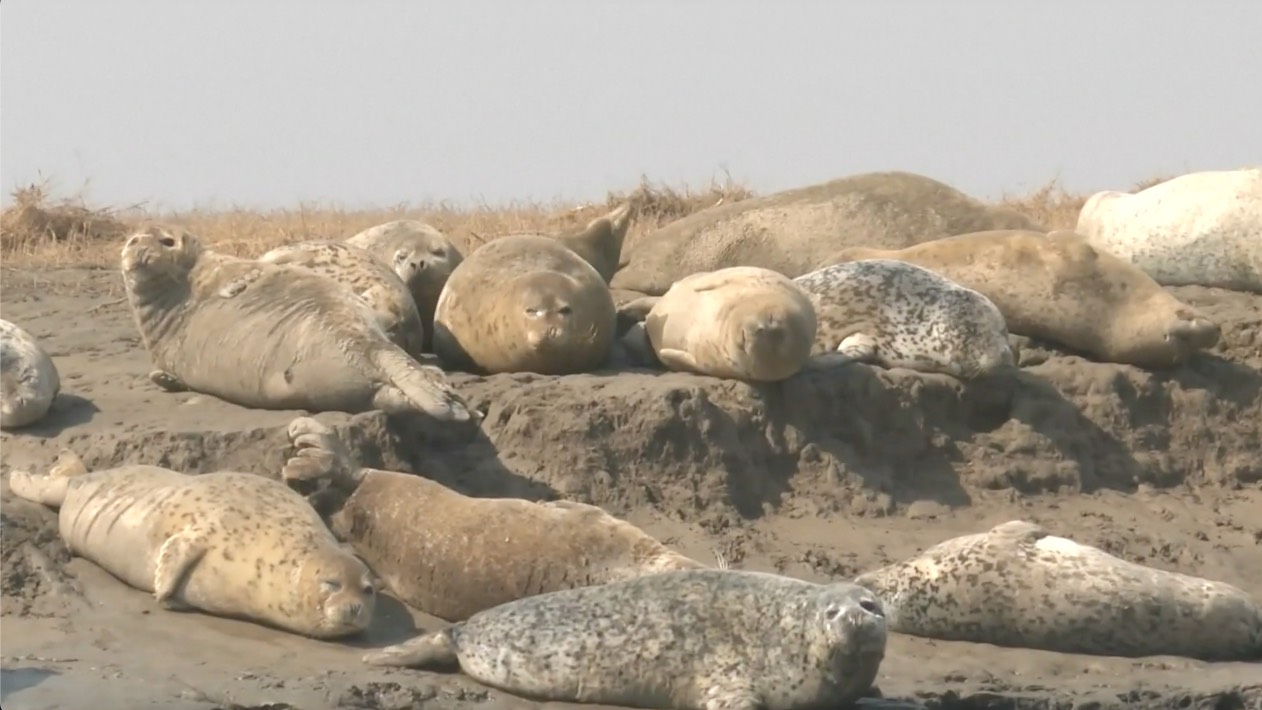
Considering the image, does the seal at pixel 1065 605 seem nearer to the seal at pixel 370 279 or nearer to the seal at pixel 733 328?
the seal at pixel 733 328

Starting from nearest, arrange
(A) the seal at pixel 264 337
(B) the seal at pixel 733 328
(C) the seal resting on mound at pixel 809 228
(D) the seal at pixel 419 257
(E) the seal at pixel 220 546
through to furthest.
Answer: (E) the seal at pixel 220 546 < (A) the seal at pixel 264 337 < (B) the seal at pixel 733 328 < (D) the seal at pixel 419 257 < (C) the seal resting on mound at pixel 809 228

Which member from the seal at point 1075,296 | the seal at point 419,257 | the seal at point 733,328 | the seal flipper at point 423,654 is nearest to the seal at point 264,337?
the seal at point 419,257

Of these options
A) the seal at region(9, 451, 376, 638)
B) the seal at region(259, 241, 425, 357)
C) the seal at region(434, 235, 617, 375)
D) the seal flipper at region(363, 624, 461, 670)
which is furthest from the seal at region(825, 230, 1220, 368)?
the seal flipper at region(363, 624, 461, 670)

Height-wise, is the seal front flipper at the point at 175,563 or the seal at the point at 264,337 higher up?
the seal at the point at 264,337

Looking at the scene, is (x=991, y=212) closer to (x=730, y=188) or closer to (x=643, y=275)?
(x=643, y=275)

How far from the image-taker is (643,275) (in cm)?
1110

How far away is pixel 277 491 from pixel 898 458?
107 inches

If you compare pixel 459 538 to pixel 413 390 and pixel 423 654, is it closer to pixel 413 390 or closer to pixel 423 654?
pixel 423 654

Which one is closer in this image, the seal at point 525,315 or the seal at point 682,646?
the seal at point 682,646

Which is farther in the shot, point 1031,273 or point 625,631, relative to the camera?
point 1031,273

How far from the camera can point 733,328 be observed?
8.53 meters

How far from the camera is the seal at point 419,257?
32.0 ft

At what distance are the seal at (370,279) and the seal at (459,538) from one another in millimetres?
1153

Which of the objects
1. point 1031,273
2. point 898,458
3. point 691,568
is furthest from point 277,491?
point 1031,273
